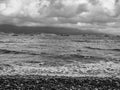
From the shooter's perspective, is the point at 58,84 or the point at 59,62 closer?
the point at 58,84

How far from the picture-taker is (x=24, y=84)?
13.0m

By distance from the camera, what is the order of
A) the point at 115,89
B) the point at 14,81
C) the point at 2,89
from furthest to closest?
1. the point at 14,81
2. the point at 115,89
3. the point at 2,89

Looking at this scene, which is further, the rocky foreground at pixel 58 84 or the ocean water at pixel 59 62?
the ocean water at pixel 59 62

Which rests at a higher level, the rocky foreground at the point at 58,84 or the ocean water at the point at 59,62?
the rocky foreground at the point at 58,84

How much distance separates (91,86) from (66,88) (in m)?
1.99

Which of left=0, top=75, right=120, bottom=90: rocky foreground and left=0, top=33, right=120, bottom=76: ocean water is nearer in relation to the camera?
left=0, top=75, right=120, bottom=90: rocky foreground

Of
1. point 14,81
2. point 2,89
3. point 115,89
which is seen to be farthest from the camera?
point 14,81

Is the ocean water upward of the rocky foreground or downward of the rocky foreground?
downward

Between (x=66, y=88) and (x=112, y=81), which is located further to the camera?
(x=112, y=81)

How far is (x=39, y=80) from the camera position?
1409 cm

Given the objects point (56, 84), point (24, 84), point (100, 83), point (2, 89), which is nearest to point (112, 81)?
point (100, 83)

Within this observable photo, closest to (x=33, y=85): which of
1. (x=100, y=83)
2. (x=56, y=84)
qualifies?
(x=56, y=84)

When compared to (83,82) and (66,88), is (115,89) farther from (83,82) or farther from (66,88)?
(66,88)

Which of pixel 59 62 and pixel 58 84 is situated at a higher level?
pixel 58 84
